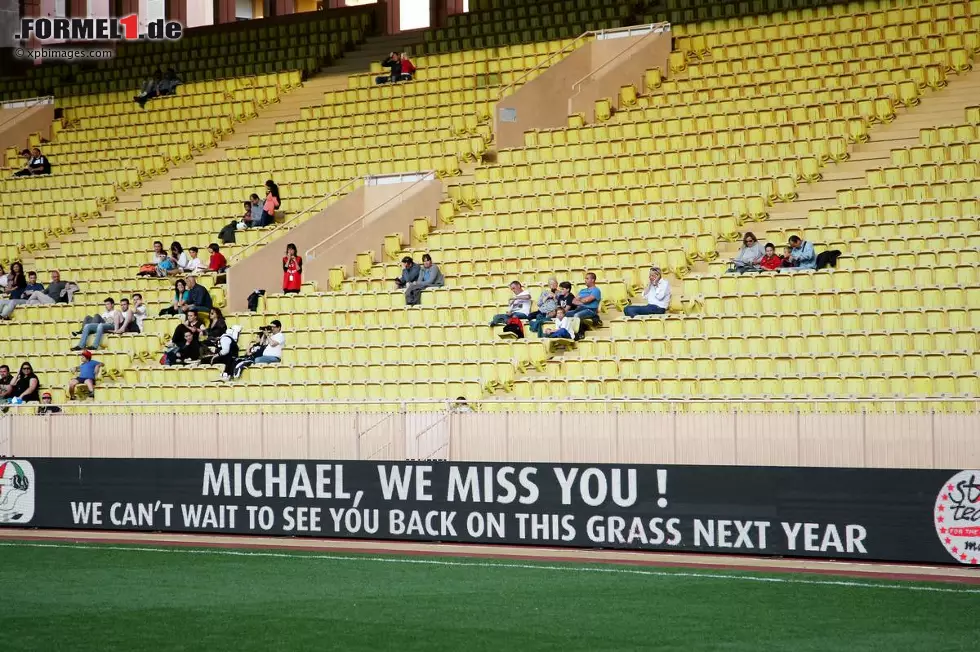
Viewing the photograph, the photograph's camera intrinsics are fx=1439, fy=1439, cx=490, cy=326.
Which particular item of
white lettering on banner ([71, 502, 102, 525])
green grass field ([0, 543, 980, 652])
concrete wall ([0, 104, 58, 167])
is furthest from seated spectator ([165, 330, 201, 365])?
concrete wall ([0, 104, 58, 167])

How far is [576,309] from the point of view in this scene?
19516mm

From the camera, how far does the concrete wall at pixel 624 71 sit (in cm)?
2520

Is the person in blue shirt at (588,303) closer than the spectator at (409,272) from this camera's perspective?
Yes

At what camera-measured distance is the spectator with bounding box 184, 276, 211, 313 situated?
22.6 metres

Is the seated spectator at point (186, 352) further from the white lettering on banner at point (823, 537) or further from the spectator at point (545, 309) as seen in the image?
the white lettering on banner at point (823, 537)

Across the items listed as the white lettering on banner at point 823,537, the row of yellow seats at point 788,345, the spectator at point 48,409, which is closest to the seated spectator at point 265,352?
the spectator at point 48,409

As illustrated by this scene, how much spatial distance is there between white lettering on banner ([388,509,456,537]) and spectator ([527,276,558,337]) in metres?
4.47

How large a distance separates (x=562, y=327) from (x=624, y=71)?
25.2ft

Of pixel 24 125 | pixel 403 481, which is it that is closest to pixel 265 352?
pixel 403 481

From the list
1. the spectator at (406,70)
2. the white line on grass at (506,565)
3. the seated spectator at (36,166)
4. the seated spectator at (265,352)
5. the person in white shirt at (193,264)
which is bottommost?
the white line on grass at (506,565)

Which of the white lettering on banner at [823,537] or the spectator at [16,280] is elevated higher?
the spectator at [16,280]

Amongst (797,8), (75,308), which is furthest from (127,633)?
(797,8)

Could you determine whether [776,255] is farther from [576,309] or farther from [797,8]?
[797,8]

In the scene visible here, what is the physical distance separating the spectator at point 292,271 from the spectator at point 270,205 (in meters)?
2.06
